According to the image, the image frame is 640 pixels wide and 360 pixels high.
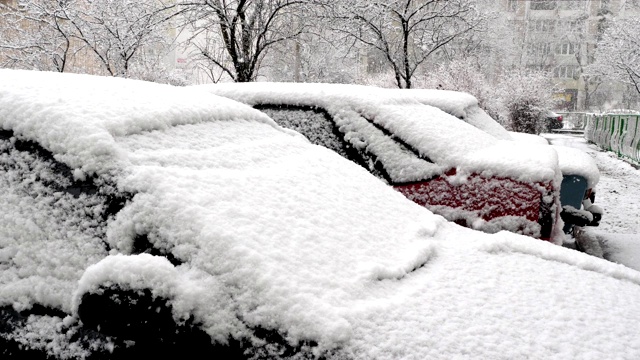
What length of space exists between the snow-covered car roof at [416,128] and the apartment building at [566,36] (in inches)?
1789

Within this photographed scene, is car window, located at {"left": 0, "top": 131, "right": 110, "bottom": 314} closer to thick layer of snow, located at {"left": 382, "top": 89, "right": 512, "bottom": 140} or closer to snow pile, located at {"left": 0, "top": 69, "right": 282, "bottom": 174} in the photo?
snow pile, located at {"left": 0, "top": 69, "right": 282, "bottom": 174}

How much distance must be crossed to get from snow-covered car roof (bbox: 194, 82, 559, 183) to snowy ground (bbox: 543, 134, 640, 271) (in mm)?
2143

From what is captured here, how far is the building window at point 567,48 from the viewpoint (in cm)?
4806

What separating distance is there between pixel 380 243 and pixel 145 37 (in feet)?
46.5

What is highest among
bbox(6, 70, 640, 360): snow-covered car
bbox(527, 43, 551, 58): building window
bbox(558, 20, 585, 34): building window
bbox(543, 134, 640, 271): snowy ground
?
bbox(558, 20, 585, 34): building window

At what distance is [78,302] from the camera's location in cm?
129

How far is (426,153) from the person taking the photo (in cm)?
344

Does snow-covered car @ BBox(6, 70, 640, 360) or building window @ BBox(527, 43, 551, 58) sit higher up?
building window @ BBox(527, 43, 551, 58)

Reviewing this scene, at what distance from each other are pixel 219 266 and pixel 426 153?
7.78 feet

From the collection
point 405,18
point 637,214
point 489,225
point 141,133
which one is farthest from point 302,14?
point 141,133

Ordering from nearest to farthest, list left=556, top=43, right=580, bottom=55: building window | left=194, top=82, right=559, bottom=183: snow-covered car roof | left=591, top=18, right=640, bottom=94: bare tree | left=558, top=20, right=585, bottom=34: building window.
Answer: left=194, top=82, right=559, bottom=183: snow-covered car roof, left=591, top=18, right=640, bottom=94: bare tree, left=558, top=20, right=585, bottom=34: building window, left=556, top=43, right=580, bottom=55: building window

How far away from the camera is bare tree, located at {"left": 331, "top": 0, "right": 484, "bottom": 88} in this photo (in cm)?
1436

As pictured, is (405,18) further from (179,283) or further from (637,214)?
(179,283)

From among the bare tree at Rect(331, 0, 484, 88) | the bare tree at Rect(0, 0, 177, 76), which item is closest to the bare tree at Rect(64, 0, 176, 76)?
the bare tree at Rect(0, 0, 177, 76)
